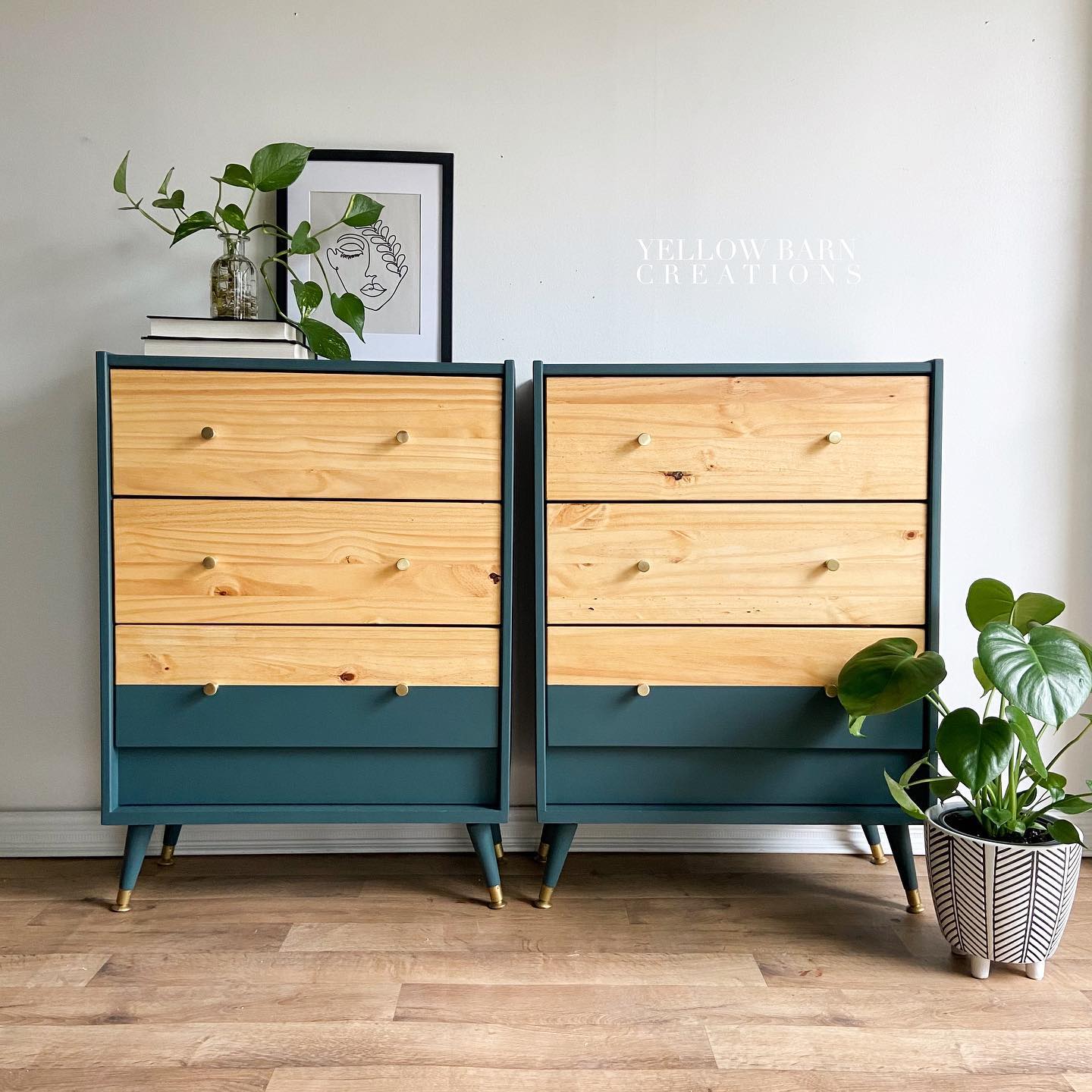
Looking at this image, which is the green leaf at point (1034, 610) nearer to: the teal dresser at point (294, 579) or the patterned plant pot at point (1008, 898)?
the patterned plant pot at point (1008, 898)

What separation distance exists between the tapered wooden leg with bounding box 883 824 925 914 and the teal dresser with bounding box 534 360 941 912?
0.32ft

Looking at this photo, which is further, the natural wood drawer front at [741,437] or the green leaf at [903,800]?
the natural wood drawer front at [741,437]

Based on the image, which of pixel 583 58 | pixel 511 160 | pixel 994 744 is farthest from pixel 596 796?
pixel 583 58

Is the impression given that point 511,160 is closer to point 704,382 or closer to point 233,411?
point 704,382

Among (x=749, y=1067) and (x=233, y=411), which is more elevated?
(x=233, y=411)

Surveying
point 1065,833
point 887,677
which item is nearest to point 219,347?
point 887,677

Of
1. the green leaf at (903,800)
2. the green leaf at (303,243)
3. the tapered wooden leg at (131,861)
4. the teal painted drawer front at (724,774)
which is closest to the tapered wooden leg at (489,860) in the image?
the teal painted drawer front at (724,774)

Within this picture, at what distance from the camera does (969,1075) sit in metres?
1.20

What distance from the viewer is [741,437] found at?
162cm

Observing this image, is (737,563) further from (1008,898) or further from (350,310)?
(350,310)

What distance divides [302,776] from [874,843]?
47.9 inches

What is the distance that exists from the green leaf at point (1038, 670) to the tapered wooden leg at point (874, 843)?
681 millimetres

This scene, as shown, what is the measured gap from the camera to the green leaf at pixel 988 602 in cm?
152

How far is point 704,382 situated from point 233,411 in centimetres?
86
